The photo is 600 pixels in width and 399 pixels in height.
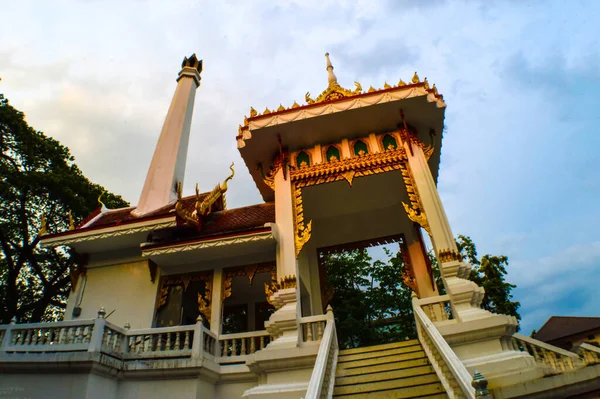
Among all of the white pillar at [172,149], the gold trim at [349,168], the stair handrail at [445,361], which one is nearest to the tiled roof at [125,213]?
the white pillar at [172,149]

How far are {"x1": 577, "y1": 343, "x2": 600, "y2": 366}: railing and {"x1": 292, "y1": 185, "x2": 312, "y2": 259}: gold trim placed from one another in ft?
16.6

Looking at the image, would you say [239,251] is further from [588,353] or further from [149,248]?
[588,353]

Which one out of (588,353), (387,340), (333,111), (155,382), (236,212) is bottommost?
(588,353)

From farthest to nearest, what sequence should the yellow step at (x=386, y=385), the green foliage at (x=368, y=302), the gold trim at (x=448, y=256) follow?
the green foliage at (x=368, y=302) → the gold trim at (x=448, y=256) → the yellow step at (x=386, y=385)

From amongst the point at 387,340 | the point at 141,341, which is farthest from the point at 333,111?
the point at 387,340

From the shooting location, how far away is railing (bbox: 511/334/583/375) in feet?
16.8

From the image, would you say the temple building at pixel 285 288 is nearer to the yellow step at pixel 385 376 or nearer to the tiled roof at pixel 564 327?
the yellow step at pixel 385 376

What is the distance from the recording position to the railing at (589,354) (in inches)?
148

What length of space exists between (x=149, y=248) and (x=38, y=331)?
2.59m

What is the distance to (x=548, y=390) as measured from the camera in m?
3.64

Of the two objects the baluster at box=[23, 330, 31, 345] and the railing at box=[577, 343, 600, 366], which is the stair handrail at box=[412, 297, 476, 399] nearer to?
the railing at box=[577, 343, 600, 366]

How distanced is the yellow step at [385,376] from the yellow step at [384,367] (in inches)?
4.1

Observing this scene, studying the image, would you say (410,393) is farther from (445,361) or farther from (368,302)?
(368,302)

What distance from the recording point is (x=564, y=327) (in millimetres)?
16344
